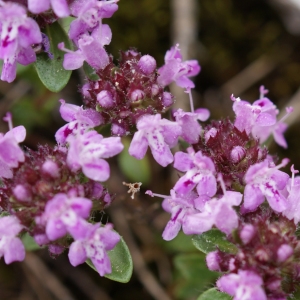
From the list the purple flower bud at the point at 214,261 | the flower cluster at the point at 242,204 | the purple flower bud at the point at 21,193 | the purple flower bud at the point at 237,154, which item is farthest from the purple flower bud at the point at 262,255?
the purple flower bud at the point at 21,193

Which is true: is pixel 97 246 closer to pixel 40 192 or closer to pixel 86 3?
pixel 40 192

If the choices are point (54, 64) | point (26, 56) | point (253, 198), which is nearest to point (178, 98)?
point (54, 64)

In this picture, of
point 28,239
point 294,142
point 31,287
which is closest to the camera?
point 28,239

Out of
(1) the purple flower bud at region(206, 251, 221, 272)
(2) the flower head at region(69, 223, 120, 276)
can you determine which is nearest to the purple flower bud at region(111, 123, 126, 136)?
(2) the flower head at region(69, 223, 120, 276)

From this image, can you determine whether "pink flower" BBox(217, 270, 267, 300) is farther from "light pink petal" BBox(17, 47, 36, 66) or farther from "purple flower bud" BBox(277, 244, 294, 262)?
"light pink petal" BBox(17, 47, 36, 66)

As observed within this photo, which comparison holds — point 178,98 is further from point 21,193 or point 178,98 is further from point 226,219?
point 21,193

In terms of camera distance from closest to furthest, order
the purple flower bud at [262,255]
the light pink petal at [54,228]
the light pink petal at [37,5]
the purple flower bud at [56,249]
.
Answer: the light pink petal at [54,228] → the purple flower bud at [262,255] → the light pink petal at [37,5] → the purple flower bud at [56,249]

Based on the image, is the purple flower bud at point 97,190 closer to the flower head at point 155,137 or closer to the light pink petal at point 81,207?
the flower head at point 155,137

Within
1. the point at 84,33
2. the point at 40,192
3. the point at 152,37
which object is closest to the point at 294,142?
the point at 152,37
